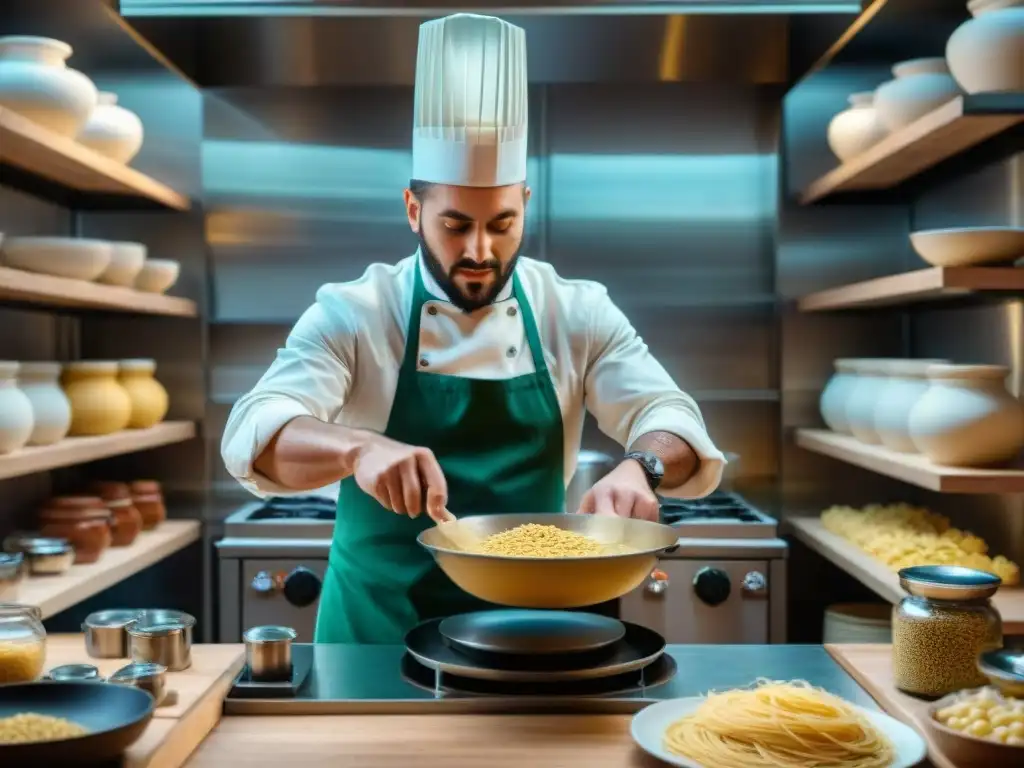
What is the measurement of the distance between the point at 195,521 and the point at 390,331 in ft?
6.13

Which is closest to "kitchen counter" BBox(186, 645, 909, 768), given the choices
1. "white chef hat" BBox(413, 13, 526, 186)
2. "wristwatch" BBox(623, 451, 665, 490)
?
"wristwatch" BBox(623, 451, 665, 490)

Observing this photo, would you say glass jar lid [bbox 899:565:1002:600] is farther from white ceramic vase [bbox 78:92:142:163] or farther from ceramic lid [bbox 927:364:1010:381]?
white ceramic vase [bbox 78:92:142:163]

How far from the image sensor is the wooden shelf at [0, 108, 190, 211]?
8.67 ft

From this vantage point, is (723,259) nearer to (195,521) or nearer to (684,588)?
(684,588)

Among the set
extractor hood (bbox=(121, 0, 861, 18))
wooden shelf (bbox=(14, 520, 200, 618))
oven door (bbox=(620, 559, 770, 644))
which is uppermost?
extractor hood (bbox=(121, 0, 861, 18))

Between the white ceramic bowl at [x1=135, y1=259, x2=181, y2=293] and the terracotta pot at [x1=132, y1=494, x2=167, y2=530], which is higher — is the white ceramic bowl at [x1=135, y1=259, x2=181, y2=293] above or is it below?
above

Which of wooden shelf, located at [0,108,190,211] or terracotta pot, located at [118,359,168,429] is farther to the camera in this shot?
terracotta pot, located at [118,359,168,429]

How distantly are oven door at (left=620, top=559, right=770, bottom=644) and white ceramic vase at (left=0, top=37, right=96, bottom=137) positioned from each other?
198 centimetres

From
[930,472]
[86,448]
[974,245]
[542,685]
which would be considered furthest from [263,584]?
[974,245]

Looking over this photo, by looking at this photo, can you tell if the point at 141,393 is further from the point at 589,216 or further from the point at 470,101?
the point at 470,101

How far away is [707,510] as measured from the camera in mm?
3580

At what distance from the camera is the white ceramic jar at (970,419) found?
8.39 ft

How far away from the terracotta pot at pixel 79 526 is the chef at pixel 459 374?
1.09 meters

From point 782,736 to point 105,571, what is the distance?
216cm
